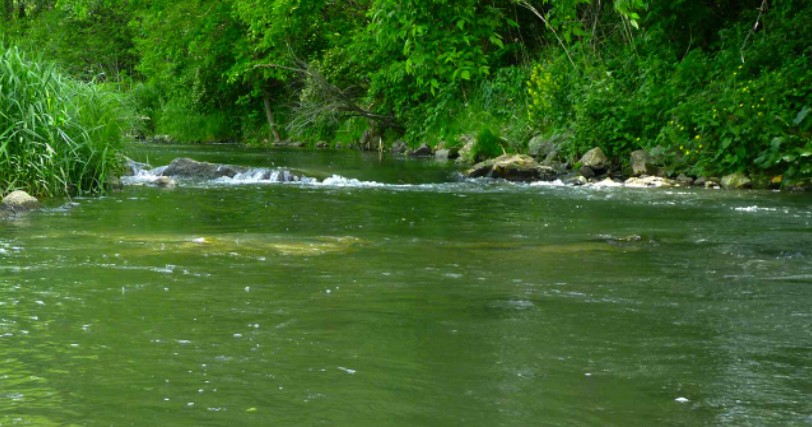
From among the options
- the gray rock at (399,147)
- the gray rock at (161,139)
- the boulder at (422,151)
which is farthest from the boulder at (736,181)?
the gray rock at (161,139)

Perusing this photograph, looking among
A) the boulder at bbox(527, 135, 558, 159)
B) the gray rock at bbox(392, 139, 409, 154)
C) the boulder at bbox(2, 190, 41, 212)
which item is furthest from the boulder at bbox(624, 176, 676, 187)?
the gray rock at bbox(392, 139, 409, 154)

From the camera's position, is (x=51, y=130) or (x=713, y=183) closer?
(x=51, y=130)

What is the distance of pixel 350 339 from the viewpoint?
535 cm

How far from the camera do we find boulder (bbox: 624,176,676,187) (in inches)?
607

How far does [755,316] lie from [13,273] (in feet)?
16.0

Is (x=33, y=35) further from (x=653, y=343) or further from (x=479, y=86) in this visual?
(x=653, y=343)

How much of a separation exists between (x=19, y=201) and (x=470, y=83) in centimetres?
1546

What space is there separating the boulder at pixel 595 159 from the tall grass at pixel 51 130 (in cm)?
752

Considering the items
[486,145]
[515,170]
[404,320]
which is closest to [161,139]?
[486,145]

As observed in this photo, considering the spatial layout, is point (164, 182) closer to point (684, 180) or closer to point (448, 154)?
point (684, 180)

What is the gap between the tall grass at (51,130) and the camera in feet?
38.7

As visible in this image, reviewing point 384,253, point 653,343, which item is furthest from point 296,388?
point 384,253

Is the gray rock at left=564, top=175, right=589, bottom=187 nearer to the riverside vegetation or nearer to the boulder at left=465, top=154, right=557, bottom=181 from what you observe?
the boulder at left=465, top=154, right=557, bottom=181

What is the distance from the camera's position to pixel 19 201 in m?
11.1
